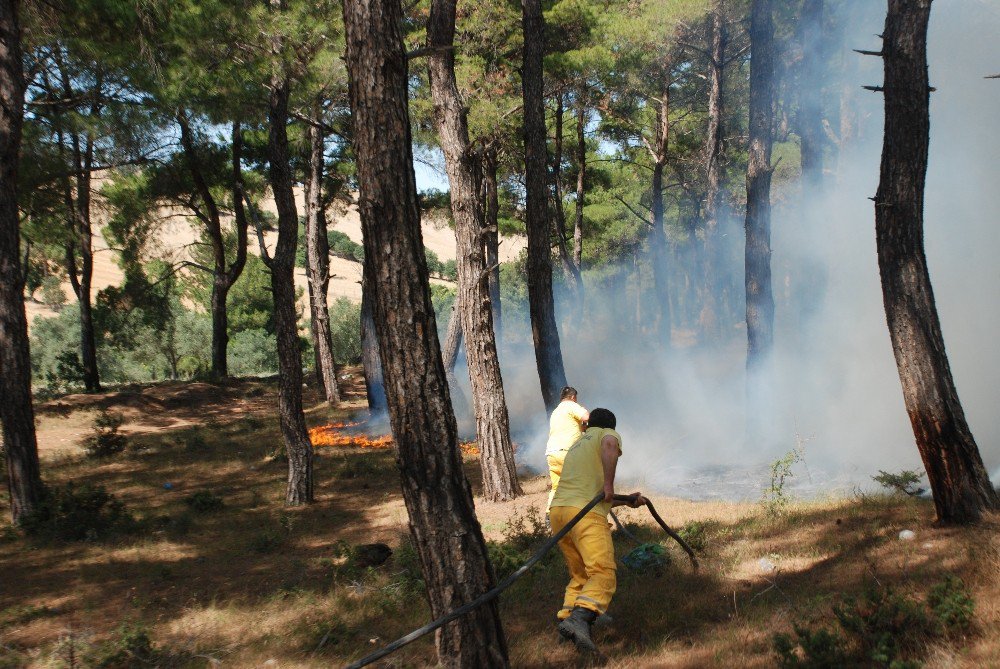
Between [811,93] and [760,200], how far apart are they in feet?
37.5

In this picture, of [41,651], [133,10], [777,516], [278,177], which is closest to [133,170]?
[133,10]

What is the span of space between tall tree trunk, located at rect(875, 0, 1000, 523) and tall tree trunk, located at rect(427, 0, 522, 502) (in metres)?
4.71

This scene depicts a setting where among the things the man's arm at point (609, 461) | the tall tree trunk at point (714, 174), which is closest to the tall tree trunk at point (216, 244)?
the tall tree trunk at point (714, 174)

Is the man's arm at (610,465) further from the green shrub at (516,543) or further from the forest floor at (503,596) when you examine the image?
the green shrub at (516,543)

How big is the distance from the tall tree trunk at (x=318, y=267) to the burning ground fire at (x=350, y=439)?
3778mm

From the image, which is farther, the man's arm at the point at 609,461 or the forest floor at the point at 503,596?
the man's arm at the point at 609,461

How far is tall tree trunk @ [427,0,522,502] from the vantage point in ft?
32.7

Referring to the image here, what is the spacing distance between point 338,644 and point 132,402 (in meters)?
16.7

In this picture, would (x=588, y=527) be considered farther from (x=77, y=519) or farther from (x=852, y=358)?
(x=852, y=358)

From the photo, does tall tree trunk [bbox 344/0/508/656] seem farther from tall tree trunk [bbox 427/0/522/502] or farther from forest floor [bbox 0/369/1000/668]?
tall tree trunk [bbox 427/0/522/502]

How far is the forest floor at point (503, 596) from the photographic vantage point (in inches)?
200

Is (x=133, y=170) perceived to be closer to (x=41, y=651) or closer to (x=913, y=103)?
(x=41, y=651)

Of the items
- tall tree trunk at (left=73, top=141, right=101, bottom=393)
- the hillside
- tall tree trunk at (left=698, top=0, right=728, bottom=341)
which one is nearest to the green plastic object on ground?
the hillside

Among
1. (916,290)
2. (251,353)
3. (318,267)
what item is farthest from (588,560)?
(251,353)
